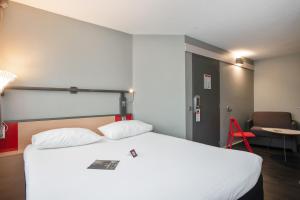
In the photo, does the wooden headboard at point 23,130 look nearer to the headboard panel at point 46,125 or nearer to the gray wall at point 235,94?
the headboard panel at point 46,125

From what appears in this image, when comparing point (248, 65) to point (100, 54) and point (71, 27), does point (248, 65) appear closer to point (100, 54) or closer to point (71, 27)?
point (100, 54)

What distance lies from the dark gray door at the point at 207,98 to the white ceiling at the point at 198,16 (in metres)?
0.53

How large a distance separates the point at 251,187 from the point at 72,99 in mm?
2231

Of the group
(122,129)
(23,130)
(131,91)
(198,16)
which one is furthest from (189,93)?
(23,130)

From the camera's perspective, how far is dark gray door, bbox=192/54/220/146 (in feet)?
11.1

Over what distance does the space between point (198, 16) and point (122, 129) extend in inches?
73.3

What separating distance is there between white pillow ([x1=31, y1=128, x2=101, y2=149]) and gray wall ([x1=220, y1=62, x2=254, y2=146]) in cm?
311

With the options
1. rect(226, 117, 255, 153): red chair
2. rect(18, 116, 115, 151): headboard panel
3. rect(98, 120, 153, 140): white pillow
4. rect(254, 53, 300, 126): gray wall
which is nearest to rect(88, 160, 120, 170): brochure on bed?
rect(98, 120, 153, 140): white pillow

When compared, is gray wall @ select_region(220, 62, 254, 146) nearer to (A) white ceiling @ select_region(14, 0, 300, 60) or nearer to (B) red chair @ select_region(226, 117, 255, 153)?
(B) red chair @ select_region(226, 117, 255, 153)

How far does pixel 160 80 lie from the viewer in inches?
123

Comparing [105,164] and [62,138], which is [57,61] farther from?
[105,164]

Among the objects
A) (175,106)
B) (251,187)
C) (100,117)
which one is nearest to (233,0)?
(175,106)

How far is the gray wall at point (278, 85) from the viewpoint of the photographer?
Answer: 448 centimetres

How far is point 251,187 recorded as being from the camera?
1.32 metres
